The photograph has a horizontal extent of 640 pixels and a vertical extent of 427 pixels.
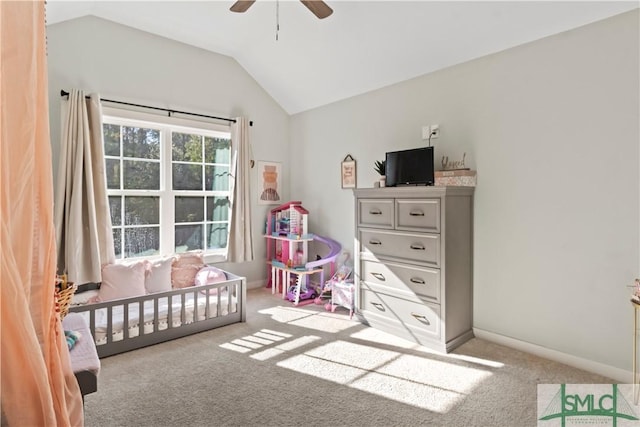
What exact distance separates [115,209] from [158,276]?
2.91 ft

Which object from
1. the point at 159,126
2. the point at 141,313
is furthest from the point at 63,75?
the point at 141,313

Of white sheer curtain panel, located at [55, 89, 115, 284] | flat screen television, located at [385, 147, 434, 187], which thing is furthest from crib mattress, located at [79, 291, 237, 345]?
flat screen television, located at [385, 147, 434, 187]

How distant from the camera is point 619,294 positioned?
230 cm

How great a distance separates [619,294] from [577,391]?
707 mm

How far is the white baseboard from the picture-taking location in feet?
7.52

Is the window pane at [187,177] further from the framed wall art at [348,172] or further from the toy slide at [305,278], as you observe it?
the framed wall art at [348,172]

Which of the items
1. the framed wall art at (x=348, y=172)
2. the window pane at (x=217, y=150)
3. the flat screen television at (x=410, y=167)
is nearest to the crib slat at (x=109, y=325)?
the window pane at (x=217, y=150)

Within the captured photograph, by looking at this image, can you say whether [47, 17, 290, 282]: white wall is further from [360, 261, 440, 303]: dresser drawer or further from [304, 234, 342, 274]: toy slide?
[360, 261, 440, 303]: dresser drawer

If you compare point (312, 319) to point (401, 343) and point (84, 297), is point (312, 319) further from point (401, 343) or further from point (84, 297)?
point (84, 297)

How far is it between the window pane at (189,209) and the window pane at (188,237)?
9 centimetres

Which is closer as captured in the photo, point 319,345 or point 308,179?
point 319,345

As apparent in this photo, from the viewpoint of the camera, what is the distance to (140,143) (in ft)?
12.3

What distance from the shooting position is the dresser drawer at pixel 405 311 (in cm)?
278

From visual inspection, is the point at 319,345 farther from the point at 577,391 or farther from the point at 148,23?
the point at 148,23
